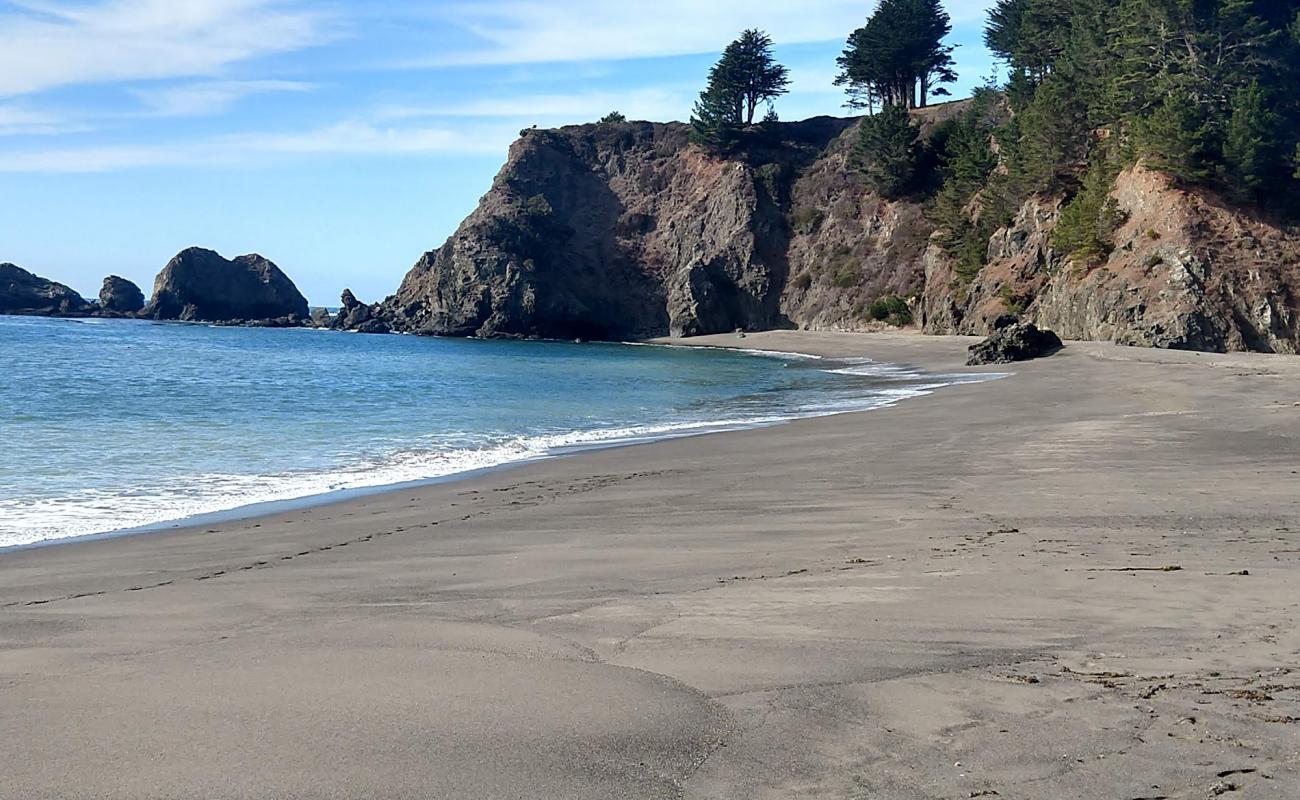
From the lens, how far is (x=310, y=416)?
76.6 ft

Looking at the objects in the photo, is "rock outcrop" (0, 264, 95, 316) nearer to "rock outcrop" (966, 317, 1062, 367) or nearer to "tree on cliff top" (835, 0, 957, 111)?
"tree on cliff top" (835, 0, 957, 111)

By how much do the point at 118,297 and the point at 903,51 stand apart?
10017 centimetres

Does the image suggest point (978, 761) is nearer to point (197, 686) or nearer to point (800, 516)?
point (197, 686)

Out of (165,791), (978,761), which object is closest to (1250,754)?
(978,761)

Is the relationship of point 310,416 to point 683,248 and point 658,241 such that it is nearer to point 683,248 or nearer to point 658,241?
point 683,248

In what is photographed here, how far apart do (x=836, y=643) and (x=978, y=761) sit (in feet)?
4.97

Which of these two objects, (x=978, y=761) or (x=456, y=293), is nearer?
(x=978, y=761)

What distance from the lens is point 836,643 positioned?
18.1ft

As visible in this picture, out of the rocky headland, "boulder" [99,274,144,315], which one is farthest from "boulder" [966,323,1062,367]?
"boulder" [99,274,144,315]

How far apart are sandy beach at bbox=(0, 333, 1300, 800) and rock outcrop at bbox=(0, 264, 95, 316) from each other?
134m

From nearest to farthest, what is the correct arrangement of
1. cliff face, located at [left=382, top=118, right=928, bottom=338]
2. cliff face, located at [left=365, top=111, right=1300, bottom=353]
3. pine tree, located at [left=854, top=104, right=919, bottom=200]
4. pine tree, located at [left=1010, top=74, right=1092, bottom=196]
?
1. pine tree, located at [left=1010, top=74, right=1092, bottom=196]
2. pine tree, located at [left=854, top=104, right=919, bottom=200]
3. cliff face, located at [left=365, top=111, right=1300, bottom=353]
4. cliff face, located at [left=382, top=118, right=928, bottom=338]

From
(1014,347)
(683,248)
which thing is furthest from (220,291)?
(1014,347)

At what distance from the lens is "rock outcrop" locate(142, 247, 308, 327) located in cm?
11669

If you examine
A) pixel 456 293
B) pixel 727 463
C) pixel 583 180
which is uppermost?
pixel 583 180
